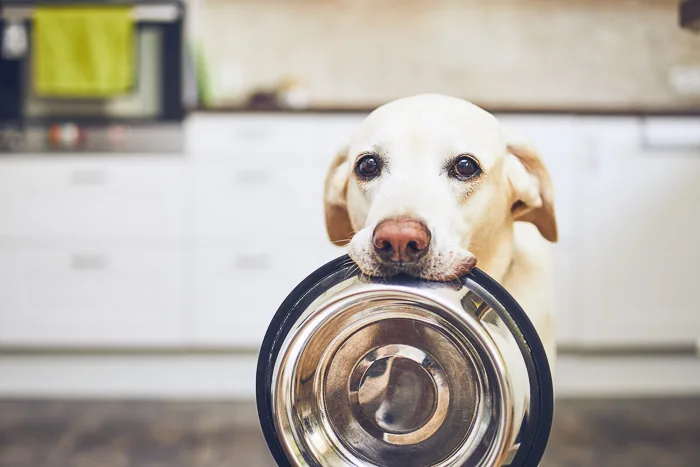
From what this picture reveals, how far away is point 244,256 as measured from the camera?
7.30ft

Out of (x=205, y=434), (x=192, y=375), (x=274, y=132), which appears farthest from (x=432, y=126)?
(x=192, y=375)

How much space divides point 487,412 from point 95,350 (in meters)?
1.99

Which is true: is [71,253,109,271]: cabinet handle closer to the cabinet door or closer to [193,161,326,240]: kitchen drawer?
[193,161,326,240]: kitchen drawer

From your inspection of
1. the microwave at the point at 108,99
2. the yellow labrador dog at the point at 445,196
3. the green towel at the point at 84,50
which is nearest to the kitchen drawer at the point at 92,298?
the microwave at the point at 108,99

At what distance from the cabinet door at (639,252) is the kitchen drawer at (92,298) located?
1.44 m

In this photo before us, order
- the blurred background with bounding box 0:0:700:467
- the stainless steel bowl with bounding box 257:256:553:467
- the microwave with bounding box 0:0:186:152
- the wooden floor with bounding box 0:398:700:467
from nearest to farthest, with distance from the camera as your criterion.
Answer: the stainless steel bowl with bounding box 257:256:553:467
the wooden floor with bounding box 0:398:700:467
the blurred background with bounding box 0:0:700:467
the microwave with bounding box 0:0:186:152

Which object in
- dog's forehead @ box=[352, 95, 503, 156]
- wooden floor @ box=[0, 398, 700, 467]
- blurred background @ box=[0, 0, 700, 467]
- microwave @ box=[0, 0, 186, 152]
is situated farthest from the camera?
microwave @ box=[0, 0, 186, 152]

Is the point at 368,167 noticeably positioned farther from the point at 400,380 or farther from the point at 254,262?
the point at 254,262

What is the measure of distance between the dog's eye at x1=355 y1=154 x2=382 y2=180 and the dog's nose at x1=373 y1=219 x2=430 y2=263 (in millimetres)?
166

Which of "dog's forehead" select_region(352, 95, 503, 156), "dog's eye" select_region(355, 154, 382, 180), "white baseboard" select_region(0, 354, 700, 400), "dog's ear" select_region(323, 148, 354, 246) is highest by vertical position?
Answer: "dog's forehead" select_region(352, 95, 503, 156)

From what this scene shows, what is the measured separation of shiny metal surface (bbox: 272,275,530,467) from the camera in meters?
0.52

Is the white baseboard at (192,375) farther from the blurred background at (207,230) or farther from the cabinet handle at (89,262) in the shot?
the cabinet handle at (89,262)

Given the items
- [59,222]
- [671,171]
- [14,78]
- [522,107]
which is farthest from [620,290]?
[14,78]

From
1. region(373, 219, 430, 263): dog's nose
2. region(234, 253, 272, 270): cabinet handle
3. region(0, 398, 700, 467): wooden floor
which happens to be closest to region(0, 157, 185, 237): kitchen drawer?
region(234, 253, 272, 270): cabinet handle
